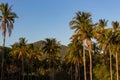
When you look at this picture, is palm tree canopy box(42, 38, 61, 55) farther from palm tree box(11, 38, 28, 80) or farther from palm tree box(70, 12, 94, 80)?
palm tree box(70, 12, 94, 80)

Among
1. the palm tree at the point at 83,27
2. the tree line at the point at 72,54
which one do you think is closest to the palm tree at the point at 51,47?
the tree line at the point at 72,54

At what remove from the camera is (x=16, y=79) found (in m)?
125

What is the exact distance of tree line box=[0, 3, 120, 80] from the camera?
76.4 m

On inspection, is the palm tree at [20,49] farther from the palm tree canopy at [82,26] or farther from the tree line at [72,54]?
the palm tree canopy at [82,26]

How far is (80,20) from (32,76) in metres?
57.8

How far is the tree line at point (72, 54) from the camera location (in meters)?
76.4

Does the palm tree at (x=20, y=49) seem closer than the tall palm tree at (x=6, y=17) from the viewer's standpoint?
No

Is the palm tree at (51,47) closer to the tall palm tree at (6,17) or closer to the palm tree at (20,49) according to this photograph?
the palm tree at (20,49)

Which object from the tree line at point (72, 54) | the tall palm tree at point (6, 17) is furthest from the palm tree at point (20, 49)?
the tall palm tree at point (6, 17)

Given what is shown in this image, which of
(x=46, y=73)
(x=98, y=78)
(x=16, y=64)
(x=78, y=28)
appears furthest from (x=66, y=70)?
(x=78, y=28)

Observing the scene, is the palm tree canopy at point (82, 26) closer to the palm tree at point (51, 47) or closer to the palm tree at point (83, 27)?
the palm tree at point (83, 27)

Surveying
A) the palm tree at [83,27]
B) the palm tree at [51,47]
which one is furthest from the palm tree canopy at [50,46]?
the palm tree at [83,27]

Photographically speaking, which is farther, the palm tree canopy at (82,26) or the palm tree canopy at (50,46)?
the palm tree canopy at (50,46)

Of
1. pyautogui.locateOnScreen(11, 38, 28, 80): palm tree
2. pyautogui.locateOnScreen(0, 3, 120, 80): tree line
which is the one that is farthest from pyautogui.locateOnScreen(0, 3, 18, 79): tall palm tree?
pyautogui.locateOnScreen(11, 38, 28, 80): palm tree
